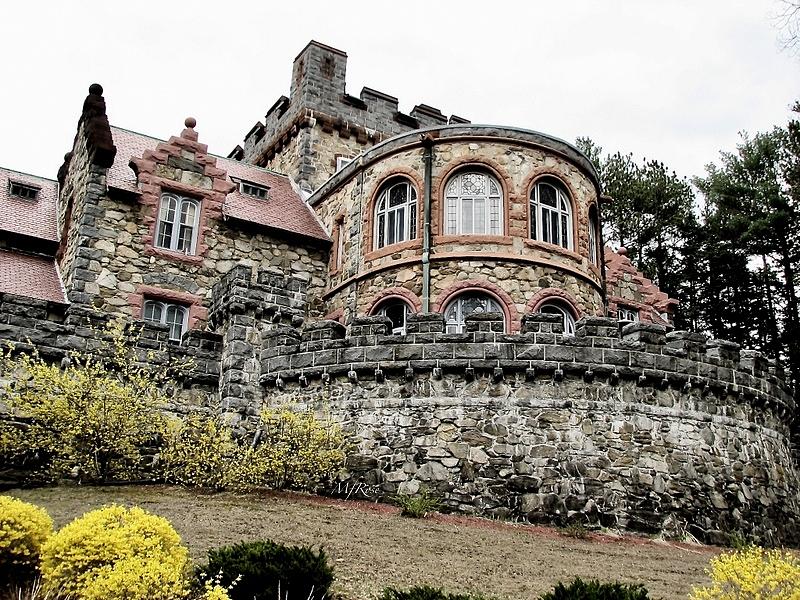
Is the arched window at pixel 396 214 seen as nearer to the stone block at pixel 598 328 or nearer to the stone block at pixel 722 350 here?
the stone block at pixel 598 328

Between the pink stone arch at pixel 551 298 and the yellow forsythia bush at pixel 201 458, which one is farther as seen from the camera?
the pink stone arch at pixel 551 298

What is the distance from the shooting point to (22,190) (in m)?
23.2

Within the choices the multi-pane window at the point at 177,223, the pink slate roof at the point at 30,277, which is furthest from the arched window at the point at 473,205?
the pink slate roof at the point at 30,277

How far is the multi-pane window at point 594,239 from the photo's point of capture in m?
21.3

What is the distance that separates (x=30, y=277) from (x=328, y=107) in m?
13.0

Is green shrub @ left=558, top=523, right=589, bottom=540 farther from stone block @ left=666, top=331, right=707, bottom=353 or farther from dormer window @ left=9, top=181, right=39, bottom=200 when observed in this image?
dormer window @ left=9, top=181, right=39, bottom=200

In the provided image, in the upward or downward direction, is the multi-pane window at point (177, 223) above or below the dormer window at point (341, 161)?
below

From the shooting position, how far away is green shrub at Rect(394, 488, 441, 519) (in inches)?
492

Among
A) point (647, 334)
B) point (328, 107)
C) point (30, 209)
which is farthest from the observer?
point (328, 107)

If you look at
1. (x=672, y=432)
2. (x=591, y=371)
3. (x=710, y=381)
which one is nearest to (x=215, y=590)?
(x=591, y=371)

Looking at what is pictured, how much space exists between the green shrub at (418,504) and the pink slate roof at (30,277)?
963cm

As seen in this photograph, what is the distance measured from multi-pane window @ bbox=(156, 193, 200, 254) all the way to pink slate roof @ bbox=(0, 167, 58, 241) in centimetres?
317

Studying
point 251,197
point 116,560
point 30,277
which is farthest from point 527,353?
point 251,197

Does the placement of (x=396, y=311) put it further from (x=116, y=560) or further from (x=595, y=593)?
(x=595, y=593)
